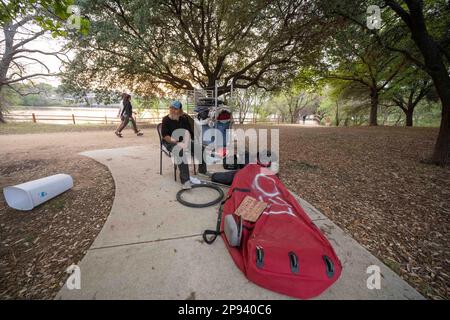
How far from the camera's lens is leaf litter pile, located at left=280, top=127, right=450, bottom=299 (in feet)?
5.39

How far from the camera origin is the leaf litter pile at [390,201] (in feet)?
5.39

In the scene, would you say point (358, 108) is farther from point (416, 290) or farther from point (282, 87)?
point (416, 290)

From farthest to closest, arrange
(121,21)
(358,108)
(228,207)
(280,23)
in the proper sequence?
(358,108), (121,21), (280,23), (228,207)

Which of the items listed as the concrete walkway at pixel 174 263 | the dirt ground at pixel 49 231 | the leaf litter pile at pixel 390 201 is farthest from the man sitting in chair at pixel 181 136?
the leaf litter pile at pixel 390 201

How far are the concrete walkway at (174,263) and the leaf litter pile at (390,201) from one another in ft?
0.73

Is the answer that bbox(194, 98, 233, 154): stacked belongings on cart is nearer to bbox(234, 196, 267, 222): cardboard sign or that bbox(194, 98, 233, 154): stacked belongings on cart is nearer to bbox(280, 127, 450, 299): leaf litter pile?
bbox(280, 127, 450, 299): leaf litter pile

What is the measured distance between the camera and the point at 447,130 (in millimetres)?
Result: 3520

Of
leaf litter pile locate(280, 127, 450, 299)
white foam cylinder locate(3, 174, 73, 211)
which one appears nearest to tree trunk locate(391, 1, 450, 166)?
leaf litter pile locate(280, 127, 450, 299)

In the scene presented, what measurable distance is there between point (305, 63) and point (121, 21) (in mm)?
8164

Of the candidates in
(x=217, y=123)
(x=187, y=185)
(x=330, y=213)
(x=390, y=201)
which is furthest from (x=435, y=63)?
(x=187, y=185)

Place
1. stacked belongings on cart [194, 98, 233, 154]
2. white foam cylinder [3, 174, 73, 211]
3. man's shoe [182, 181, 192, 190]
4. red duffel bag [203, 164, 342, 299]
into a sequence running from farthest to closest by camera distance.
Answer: stacked belongings on cart [194, 98, 233, 154]
man's shoe [182, 181, 192, 190]
white foam cylinder [3, 174, 73, 211]
red duffel bag [203, 164, 342, 299]

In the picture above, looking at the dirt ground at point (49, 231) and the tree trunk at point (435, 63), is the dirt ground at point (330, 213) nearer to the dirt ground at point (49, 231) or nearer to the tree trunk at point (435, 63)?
the dirt ground at point (49, 231)

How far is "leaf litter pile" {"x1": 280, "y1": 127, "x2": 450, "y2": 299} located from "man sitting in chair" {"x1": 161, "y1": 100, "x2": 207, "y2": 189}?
178cm
